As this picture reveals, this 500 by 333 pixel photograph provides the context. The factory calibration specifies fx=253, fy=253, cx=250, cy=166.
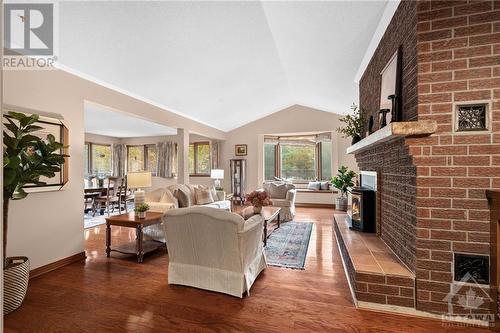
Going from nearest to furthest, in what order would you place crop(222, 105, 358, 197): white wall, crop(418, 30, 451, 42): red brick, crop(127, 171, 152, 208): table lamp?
crop(418, 30, 451, 42): red brick < crop(127, 171, 152, 208): table lamp < crop(222, 105, 358, 197): white wall

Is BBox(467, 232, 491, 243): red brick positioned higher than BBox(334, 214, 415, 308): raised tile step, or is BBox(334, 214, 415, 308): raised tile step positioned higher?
BBox(467, 232, 491, 243): red brick

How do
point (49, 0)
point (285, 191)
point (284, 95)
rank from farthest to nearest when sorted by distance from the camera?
point (284, 95), point (285, 191), point (49, 0)

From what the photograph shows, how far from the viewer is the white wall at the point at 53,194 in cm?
267

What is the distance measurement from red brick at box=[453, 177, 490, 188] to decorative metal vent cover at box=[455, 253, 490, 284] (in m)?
0.54

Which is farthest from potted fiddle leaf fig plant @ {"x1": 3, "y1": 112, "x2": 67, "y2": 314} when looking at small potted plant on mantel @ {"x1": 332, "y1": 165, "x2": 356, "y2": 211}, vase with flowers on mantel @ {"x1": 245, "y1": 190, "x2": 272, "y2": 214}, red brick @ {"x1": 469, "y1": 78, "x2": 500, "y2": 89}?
small potted plant on mantel @ {"x1": 332, "y1": 165, "x2": 356, "y2": 211}

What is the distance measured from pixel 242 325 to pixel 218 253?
63 cm

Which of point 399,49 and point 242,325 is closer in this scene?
point 242,325

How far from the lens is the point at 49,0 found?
7.71 ft

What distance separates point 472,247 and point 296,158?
662cm

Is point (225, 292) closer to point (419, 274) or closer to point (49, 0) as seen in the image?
point (419, 274)

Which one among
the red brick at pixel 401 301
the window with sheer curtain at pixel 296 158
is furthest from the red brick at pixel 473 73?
the window with sheer curtain at pixel 296 158

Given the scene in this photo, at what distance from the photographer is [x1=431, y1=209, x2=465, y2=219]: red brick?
1995 mm

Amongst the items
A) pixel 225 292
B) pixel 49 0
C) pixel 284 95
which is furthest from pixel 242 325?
pixel 284 95

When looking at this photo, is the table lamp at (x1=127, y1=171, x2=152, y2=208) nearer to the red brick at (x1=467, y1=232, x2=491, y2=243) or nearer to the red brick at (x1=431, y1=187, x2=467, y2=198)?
the red brick at (x1=431, y1=187, x2=467, y2=198)
